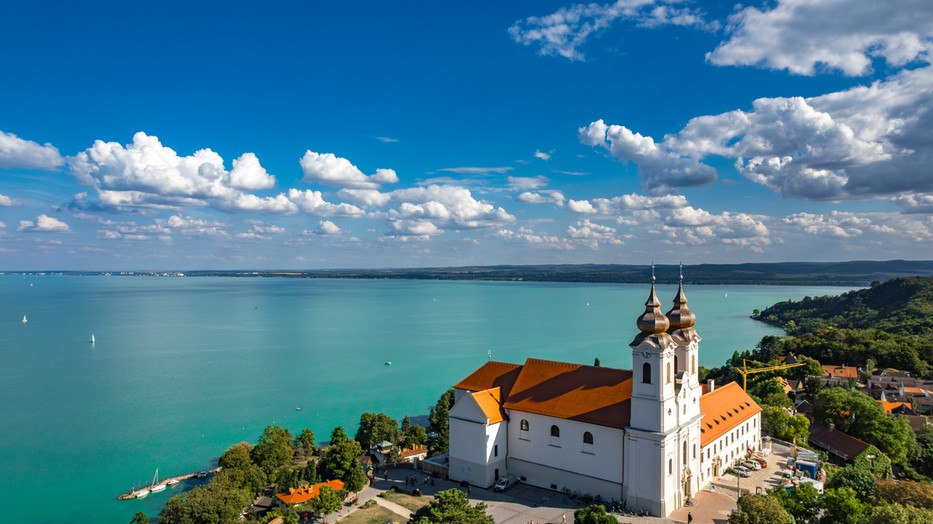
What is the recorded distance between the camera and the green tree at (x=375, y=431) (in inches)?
1469

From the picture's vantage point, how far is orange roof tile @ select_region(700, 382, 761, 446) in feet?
94.8

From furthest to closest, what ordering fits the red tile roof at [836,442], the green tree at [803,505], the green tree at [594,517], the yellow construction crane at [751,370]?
the yellow construction crane at [751,370], the red tile roof at [836,442], the green tree at [803,505], the green tree at [594,517]

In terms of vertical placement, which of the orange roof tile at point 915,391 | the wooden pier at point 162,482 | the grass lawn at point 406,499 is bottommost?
the wooden pier at point 162,482

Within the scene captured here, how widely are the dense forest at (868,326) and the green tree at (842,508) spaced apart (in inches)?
1656

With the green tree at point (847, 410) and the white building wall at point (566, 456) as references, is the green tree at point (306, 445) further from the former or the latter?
the green tree at point (847, 410)

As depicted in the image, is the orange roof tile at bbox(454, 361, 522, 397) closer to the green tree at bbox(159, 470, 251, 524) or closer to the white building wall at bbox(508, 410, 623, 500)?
the white building wall at bbox(508, 410, 623, 500)

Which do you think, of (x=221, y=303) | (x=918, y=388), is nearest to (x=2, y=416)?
(x=918, y=388)

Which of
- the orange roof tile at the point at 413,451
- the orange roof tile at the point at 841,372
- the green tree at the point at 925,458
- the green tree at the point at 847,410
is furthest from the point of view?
the orange roof tile at the point at 841,372

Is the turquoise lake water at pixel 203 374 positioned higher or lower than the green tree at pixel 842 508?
lower

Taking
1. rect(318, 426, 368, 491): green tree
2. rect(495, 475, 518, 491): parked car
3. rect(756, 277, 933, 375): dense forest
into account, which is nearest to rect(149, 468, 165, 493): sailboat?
rect(318, 426, 368, 491): green tree

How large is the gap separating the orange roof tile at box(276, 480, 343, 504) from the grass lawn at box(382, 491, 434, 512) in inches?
92.2

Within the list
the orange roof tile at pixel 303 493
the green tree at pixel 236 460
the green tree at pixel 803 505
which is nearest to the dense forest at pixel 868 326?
the green tree at pixel 803 505

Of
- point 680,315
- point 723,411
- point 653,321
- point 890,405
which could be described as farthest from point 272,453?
point 890,405

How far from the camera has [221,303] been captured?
162750 millimetres
